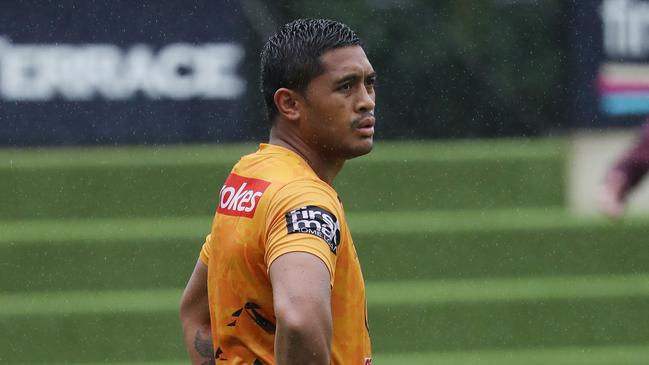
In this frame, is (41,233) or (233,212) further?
(41,233)

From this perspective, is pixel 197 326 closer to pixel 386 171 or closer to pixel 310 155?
pixel 310 155

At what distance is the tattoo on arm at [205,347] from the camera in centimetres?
350

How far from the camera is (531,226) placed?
849 centimetres

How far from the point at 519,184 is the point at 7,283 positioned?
3.34 meters

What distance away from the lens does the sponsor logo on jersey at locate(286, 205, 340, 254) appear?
2.81m

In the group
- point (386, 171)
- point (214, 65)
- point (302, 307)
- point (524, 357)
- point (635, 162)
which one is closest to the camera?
point (302, 307)

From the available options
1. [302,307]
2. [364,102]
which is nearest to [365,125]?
[364,102]

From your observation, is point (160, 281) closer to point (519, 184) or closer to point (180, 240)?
point (180, 240)

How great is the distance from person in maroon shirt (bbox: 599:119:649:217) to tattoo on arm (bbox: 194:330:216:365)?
17.9 ft

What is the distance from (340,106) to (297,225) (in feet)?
1.41

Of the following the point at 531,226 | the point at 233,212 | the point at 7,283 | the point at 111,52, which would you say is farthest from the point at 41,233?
Result: the point at 233,212

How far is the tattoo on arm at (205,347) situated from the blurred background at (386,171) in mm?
4374

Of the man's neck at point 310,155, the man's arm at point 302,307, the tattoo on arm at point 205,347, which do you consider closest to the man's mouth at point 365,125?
the man's neck at point 310,155

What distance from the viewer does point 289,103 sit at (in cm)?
318
